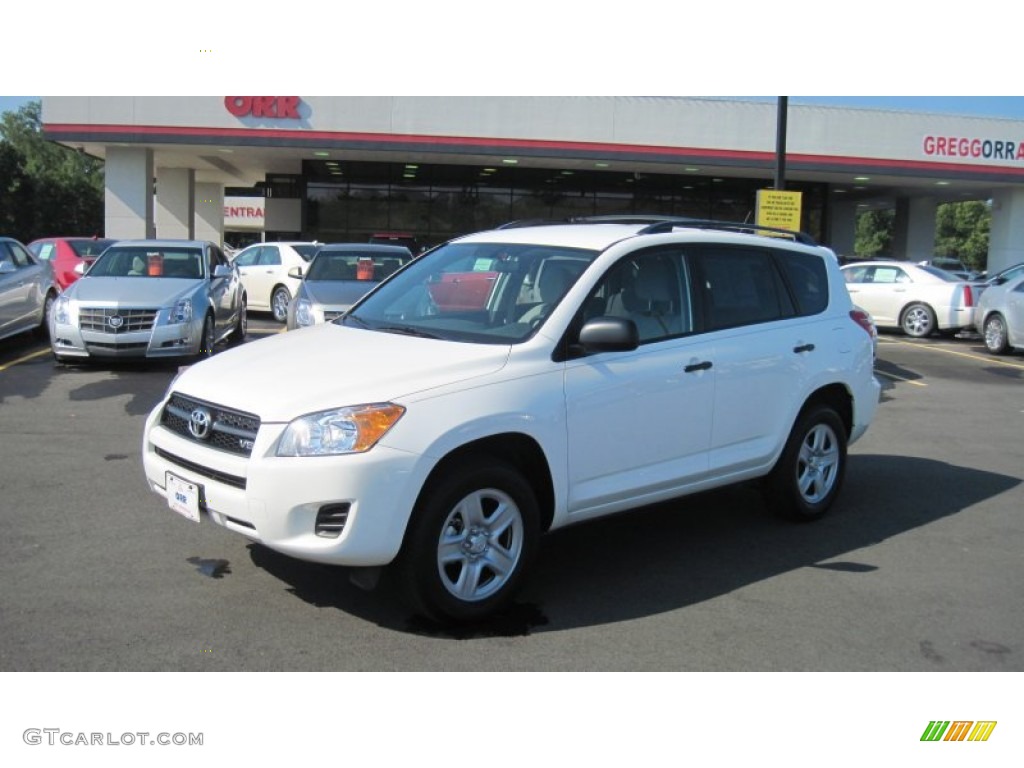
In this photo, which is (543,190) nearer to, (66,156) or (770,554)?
(770,554)

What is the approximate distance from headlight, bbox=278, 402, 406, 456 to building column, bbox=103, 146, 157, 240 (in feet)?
84.4

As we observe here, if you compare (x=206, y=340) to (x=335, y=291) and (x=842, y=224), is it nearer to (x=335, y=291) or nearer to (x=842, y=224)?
(x=335, y=291)

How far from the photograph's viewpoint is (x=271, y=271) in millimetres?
18984

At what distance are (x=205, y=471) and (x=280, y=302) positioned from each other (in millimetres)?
14745

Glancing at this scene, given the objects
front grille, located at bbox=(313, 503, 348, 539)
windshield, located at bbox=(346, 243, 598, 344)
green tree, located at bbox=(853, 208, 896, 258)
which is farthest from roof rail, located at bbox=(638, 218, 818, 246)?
green tree, located at bbox=(853, 208, 896, 258)

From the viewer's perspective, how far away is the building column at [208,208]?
126 ft

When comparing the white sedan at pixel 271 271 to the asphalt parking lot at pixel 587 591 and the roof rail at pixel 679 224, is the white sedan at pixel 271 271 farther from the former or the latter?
the roof rail at pixel 679 224

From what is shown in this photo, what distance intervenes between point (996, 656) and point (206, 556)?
4026 millimetres

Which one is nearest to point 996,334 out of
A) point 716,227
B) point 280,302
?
point 716,227

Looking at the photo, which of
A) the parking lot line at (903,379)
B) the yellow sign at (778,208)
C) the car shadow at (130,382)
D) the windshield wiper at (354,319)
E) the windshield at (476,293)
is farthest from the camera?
the yellow sign at (778,208)

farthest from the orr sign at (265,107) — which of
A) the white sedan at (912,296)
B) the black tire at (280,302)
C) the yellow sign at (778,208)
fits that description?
the yellow sign at (778,208)

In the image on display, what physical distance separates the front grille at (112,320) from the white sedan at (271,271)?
7.21m

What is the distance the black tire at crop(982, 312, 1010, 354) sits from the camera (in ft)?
52.7

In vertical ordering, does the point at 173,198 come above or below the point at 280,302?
above
